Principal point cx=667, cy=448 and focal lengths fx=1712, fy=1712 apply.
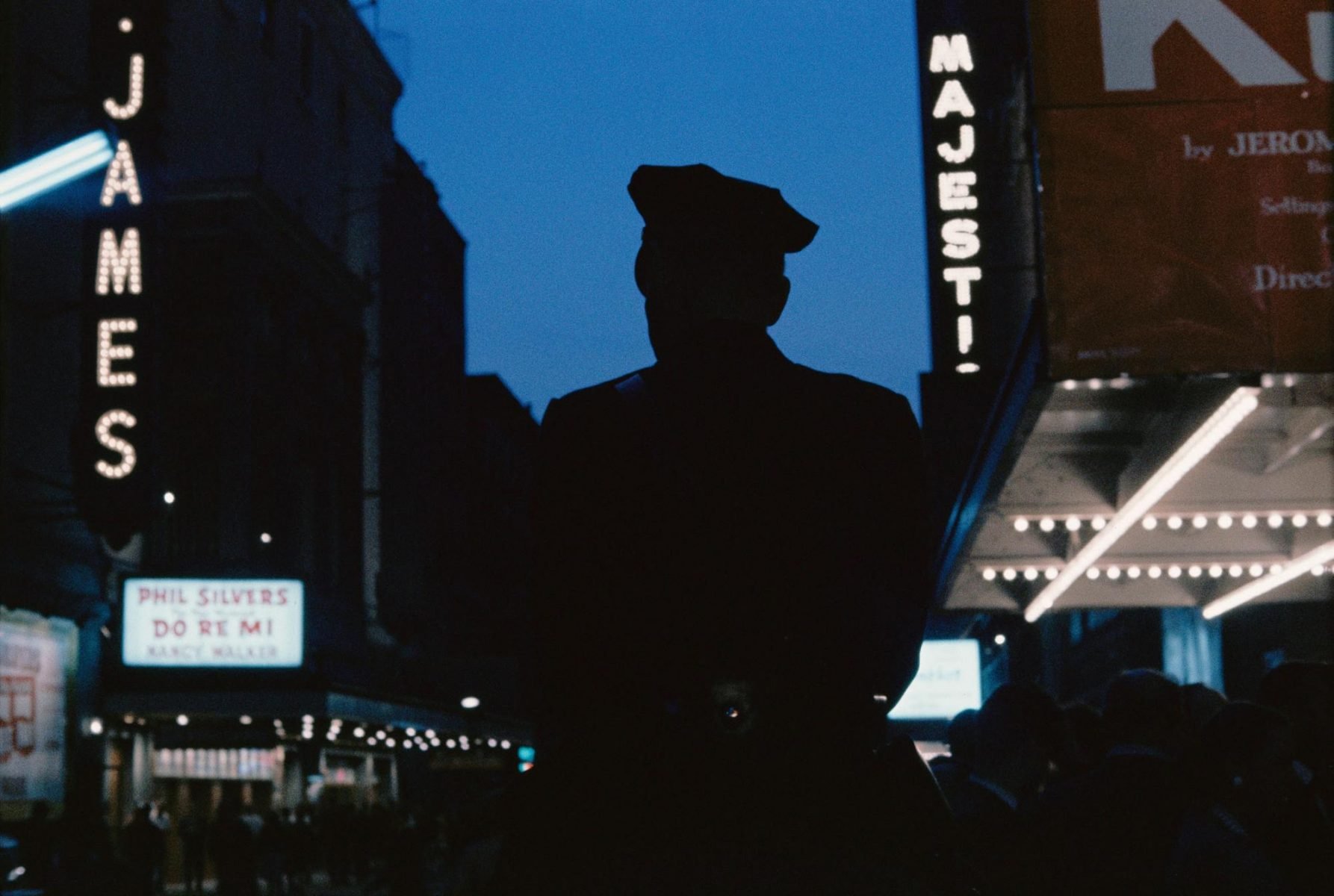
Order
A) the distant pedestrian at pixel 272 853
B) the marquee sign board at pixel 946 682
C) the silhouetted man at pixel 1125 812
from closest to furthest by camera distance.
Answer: the silhouetted man at pixel 1125 812 → the marquee sign board at pixel 946 682 → the distant pedestrian at pixel 272 853

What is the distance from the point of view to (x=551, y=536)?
231 cm

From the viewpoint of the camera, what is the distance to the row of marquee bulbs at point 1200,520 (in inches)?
476

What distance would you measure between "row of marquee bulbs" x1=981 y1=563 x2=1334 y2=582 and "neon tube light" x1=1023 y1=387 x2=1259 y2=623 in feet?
0.61

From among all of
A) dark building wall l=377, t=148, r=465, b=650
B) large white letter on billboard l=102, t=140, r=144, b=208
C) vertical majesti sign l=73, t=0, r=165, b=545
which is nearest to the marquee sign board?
vertical majesti sign l=73, t=0, r=165, b=545

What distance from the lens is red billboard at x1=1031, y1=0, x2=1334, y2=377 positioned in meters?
7.64

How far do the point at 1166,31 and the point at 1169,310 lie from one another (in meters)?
1.30

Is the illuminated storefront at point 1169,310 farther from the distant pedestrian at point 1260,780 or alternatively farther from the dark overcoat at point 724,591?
the dark overcoat at point 724,591

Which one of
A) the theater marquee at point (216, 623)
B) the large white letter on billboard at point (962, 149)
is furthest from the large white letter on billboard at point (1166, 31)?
the theater marquee at point (216, 623)

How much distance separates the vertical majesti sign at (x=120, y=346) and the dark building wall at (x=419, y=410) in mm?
25156

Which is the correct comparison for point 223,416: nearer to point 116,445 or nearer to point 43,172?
point 116,445

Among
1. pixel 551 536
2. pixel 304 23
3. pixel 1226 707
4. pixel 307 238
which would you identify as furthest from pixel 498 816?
pixel 304 23

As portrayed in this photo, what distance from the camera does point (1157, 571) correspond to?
48.2 ft

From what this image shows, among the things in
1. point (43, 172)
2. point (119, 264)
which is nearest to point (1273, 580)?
point (43, 172)

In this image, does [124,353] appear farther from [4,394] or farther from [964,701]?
[964,701]
